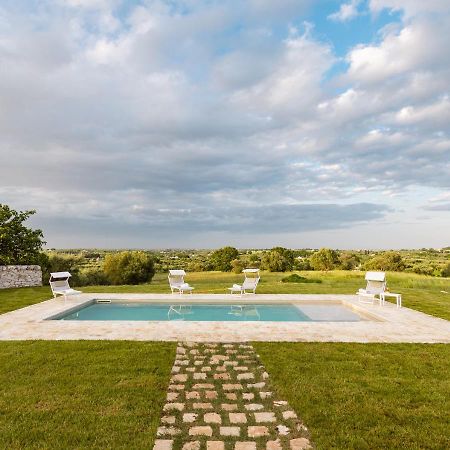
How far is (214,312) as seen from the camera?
1145 centimetres

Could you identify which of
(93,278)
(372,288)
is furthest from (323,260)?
(372,288)

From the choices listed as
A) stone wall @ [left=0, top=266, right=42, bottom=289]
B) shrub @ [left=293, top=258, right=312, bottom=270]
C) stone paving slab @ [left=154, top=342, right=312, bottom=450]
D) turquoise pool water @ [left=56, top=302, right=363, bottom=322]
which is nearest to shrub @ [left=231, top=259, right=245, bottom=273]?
shrub @ [left=293, top=258, right=312, bottom=270]

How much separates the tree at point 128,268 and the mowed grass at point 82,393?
3484 centimetres

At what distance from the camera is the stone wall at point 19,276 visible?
17516 mm

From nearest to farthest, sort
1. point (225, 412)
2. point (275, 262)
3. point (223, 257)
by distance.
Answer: point (225, 412) → point (275, 262) → point (223, 257)

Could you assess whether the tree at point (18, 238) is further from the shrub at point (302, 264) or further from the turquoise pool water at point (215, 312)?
the shrub at point (302, 264)

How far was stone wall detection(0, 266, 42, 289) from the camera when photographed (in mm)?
17516

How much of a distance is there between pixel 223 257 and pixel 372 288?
149ft

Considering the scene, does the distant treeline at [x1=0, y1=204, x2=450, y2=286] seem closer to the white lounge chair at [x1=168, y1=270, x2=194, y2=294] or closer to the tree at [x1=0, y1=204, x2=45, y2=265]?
the tree at [x1=0, y1=204, x2=45, y2=265]

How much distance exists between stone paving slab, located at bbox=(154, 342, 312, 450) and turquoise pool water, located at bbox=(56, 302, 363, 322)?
521 centimetres

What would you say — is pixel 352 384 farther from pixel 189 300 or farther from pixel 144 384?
pixel 189 300

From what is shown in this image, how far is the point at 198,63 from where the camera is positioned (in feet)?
46.0

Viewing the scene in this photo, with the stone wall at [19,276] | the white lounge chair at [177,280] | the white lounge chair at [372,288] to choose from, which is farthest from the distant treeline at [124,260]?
the white lounge chair at [372,288]

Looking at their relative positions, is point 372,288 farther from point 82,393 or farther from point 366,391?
point 82,393
